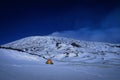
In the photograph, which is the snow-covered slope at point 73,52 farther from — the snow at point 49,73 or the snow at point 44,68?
the snow at point 49,73

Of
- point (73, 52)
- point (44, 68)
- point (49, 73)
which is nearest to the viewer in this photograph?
point (49, 73)

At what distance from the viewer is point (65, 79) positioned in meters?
4.18

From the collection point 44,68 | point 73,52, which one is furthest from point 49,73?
point 73,52

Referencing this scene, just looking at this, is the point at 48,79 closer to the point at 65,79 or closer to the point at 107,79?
the point at 65,79

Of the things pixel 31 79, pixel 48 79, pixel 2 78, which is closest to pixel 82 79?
pixel 48 79

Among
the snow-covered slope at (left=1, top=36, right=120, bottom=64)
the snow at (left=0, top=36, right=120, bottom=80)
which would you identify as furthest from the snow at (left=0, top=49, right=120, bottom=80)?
the snow-covered slope at (left=1, top=36, right=120, bottom=64)

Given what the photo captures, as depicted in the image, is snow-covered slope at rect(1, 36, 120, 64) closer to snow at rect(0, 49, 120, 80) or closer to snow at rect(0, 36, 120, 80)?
snow at rect(0, 36, 120, 80)

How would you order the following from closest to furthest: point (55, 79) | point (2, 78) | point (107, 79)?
point (2, 78) → point (55, 79) → point (107, 79)

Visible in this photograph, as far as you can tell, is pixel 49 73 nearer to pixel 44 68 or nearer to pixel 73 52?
pixel 44 68

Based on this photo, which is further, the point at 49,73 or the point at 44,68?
the point at 44,68

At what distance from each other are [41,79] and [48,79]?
0.22 metres

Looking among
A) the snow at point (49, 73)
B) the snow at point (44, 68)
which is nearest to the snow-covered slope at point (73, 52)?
the snow at point (44, 68)

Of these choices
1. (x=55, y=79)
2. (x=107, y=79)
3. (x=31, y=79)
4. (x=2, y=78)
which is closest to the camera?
(x=2, y=78)

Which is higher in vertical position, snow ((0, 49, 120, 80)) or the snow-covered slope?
the snow-covered slope
